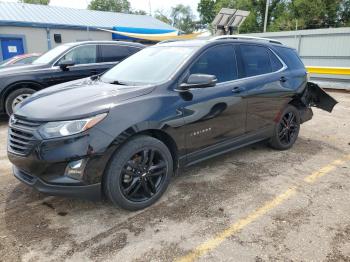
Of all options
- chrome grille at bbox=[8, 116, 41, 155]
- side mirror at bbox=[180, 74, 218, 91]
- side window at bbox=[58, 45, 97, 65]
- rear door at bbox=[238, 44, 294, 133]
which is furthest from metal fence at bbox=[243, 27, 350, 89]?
chrome grille at bbox=[8, 116, 41, 155]

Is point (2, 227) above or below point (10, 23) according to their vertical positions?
below

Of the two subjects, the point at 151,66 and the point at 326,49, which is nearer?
the point at 151,66

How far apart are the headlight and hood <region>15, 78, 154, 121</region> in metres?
0.05

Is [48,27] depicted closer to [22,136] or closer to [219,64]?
[219,64]

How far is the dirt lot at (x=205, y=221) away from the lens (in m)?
2.68

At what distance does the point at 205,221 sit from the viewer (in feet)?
10.3

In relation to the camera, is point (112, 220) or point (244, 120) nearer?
point (112, 220)

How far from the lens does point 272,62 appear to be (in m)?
4.82

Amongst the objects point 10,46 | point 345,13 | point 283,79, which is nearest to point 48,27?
point 10,46

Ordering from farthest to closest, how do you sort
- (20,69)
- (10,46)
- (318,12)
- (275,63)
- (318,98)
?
(318,12)
(10,46)
(20,69)
(318,98)
(275,63)

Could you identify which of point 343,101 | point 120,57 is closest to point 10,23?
point 120,57

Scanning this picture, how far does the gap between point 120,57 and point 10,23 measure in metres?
13.4

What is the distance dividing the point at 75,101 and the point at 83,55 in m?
4.68

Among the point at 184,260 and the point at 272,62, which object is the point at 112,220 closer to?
the point at 184,260
